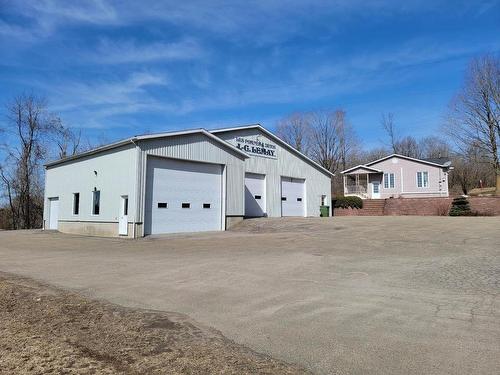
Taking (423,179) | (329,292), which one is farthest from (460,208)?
(329,292)

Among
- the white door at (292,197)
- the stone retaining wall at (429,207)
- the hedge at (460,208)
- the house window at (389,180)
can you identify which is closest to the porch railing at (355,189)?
the house window at (389,180)

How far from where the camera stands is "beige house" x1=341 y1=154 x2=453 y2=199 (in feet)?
141

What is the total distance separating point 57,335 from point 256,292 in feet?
11.4

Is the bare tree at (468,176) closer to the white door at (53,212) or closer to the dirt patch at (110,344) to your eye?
the white door at (53,212)

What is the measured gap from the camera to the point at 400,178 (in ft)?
148

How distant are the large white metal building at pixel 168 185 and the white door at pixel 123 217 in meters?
0.05

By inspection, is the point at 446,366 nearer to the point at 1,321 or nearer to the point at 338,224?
the point at 1,321

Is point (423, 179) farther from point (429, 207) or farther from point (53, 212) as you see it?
point (53, 212)

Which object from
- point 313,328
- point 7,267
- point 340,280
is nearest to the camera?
point 313,328

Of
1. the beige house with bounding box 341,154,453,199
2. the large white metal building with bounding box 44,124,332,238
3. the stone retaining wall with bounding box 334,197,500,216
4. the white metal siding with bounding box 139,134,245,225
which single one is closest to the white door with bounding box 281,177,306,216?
the large white metal building with bounding box 44,124,332,238

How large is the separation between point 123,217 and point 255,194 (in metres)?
10.8

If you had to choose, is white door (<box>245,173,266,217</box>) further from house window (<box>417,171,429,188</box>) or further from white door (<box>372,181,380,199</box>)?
house window (<box>417,171,429,188</box>)

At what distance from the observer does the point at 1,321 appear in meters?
5.46

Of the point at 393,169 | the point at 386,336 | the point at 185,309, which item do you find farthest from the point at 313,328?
the point at 393,169
